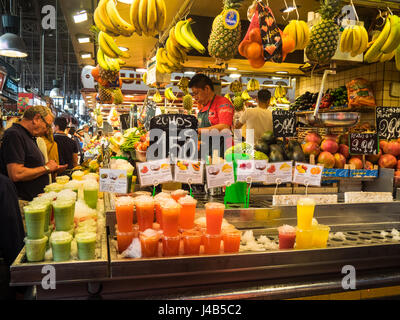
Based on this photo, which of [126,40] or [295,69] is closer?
[126,40]

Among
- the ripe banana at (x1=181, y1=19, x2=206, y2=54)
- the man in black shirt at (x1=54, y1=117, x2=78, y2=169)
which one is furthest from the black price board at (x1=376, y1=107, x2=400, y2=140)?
the man in black shirt at (x1=54, y1=117, x2=78, y2=169)

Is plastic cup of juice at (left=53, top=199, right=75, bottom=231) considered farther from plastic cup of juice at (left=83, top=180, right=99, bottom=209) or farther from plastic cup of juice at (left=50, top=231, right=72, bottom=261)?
plastic cup of juice at (left=83, top=180, right=99, bottom=209)

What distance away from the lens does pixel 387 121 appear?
3791 millimetres

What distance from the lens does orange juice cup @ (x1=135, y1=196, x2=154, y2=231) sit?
6.07 ft

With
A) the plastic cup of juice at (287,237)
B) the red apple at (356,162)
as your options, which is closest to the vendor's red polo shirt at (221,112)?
the red apple at (356,162)

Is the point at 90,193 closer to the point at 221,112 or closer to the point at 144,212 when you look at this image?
the point at 144,212

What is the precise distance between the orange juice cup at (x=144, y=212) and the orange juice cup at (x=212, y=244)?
0.34m

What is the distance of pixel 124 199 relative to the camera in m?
1.86

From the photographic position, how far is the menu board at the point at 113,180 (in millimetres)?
2041

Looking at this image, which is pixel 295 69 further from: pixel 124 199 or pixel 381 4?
pixel 124 199

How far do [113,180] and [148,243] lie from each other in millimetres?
548

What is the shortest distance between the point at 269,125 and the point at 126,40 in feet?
12.6
